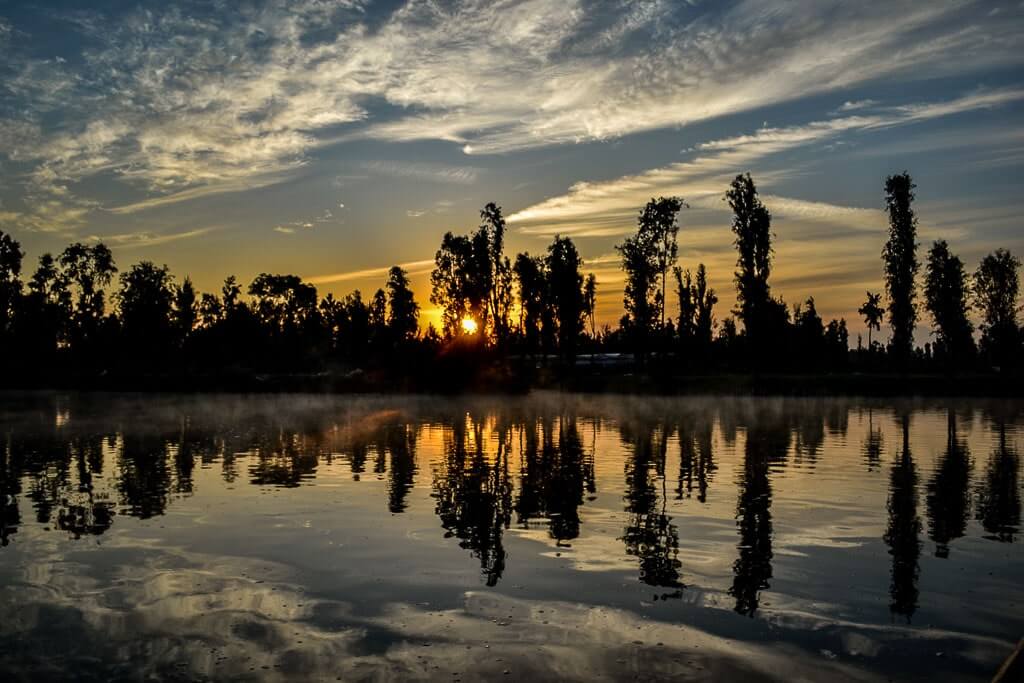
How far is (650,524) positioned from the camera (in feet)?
61.7

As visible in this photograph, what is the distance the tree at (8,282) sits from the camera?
134750 millimetres

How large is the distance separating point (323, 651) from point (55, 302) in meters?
152

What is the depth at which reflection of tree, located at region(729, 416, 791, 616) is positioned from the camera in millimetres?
13234

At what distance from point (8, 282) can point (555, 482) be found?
137 metres

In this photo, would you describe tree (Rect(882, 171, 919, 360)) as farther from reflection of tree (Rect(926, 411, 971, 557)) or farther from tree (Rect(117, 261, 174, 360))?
tree (Rect(117, 261, 174, 360))

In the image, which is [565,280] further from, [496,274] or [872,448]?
[872,448]

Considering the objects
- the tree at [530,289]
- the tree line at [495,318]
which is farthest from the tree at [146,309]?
the tree at [530,289]

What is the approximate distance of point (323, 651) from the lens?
10.5 metres

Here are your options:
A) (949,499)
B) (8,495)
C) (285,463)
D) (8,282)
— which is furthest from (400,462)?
(8,282)

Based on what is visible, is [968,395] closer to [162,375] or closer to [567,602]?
[567,602]

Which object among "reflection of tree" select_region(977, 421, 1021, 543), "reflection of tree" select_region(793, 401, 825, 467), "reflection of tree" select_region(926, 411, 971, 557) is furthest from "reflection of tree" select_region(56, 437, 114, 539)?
"reflection of tree" select_region(793, 401, 825, 467)

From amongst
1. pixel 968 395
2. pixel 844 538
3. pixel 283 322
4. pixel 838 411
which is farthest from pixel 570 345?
pixel 844 538

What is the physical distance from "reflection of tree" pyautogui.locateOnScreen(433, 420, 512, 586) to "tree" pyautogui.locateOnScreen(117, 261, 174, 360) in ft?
408

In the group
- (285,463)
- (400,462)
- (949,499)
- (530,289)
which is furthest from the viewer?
(530,289)
